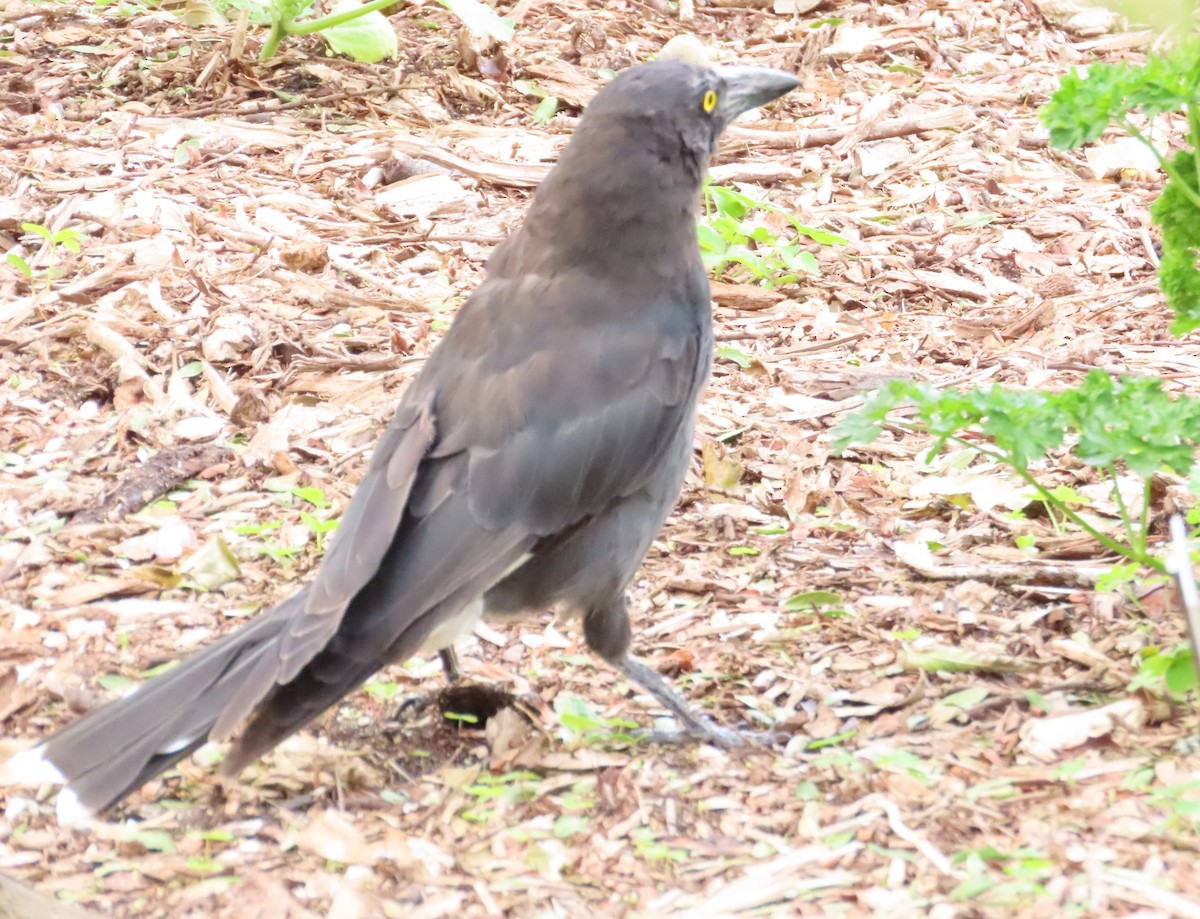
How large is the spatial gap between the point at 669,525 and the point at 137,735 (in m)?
1.94

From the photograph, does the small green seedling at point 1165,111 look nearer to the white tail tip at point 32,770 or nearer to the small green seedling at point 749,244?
the small green seedling at point 749,244

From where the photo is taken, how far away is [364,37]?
726cm

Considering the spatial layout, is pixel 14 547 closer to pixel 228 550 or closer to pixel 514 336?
pixel 228 550

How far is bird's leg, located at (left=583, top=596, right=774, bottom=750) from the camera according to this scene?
3885 mm

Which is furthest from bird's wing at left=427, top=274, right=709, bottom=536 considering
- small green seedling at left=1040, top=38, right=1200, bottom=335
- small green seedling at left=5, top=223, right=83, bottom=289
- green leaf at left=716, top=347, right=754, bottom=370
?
small green seedling at left=5, top=223, right=83, bottom=289

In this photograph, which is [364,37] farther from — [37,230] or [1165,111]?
[1165,111]

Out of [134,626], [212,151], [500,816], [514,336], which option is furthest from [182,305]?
[500,816]

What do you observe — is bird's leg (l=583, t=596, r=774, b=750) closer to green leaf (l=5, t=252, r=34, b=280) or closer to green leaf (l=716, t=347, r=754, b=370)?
green leaf (l=716, t=347, r=754, b=370)

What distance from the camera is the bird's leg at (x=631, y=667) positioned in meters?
3.88

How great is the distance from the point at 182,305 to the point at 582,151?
215cm

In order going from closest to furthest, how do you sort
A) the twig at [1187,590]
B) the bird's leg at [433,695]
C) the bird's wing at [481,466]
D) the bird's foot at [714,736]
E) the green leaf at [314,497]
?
the twig at [1187,590] < the bird's wing at [481,466] < the bird's foot at [714,736] < the bird's leg at [433,695] < the green leaf at [314,497]

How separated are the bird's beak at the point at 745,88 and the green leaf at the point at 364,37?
3063 millimetres

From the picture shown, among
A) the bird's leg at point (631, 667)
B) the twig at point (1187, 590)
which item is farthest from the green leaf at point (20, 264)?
the twig at point (1187, 590)

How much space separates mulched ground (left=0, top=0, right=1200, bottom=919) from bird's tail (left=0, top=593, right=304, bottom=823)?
110 mm
